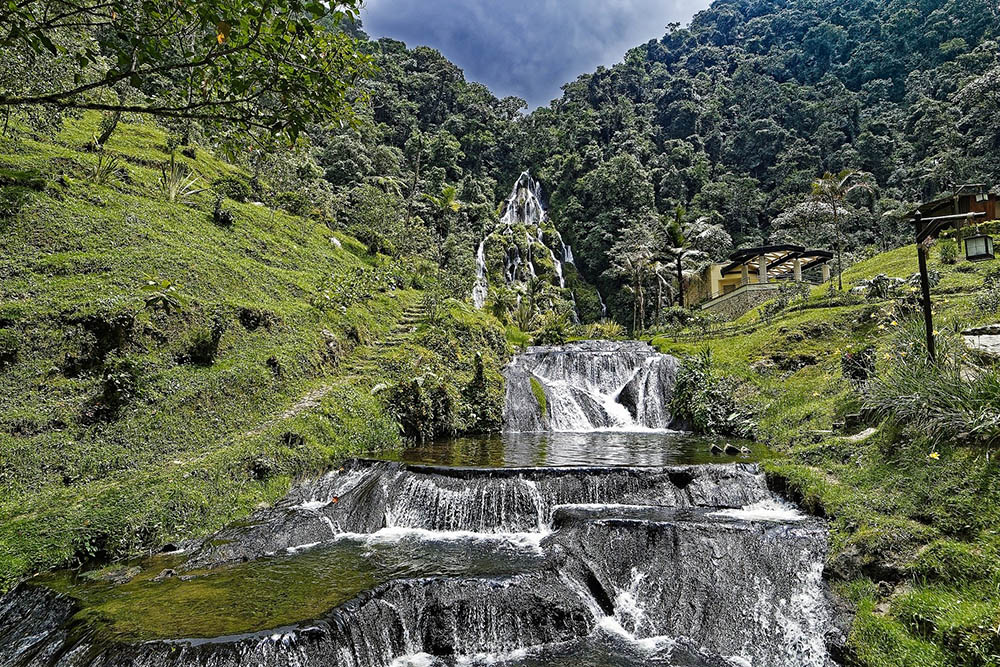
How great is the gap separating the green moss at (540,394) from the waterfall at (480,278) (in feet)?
61.9

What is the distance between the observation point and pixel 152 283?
12352mm

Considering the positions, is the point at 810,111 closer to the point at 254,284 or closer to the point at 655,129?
the point at 655,129

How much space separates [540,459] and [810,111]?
68.4 meters

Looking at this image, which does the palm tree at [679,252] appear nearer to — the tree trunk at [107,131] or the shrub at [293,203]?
the shrub at [293,203]

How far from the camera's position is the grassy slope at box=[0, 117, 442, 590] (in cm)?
794

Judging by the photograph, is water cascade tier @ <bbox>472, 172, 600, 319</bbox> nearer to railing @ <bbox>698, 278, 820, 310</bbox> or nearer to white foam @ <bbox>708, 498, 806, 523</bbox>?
railing @ <bbox>698, 278, 820, 310</bbox>

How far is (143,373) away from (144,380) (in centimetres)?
15

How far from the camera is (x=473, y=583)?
6816mm

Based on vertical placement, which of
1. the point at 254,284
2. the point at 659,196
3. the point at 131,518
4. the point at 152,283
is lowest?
the point at 131,518

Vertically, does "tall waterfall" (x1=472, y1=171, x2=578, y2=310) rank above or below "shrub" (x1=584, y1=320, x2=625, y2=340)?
above

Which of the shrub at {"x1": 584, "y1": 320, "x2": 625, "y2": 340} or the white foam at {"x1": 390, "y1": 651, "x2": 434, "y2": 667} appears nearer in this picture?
the white foam at {"x1": 390, "y1": 651, "x2": 434, "y2": 667}

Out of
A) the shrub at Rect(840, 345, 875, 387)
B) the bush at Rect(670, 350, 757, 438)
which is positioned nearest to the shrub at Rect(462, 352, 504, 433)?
the bush at Rect(670, 350, 757, 438)

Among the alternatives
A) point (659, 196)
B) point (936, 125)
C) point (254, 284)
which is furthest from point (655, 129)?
point (254, 284)

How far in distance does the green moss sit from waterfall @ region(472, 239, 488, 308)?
1886 centimetres
